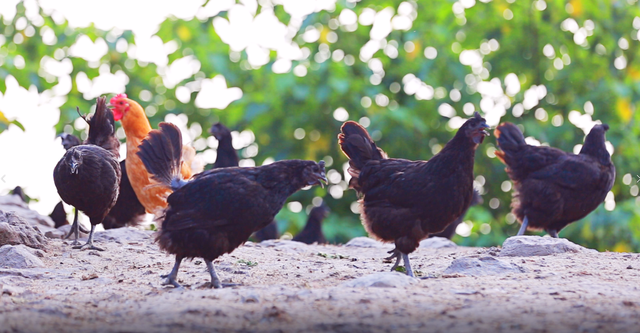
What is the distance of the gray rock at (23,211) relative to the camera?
353 inches

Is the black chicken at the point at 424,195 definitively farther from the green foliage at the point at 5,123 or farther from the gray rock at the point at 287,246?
the green foliage at the point at 5,123

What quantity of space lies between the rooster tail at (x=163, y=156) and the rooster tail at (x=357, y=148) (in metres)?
1.64

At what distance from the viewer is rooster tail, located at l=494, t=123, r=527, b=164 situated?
909cm

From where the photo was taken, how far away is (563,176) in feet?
28.1

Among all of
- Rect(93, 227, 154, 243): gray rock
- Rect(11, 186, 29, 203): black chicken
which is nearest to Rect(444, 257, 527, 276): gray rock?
Rect(93, 227, 154, 243): gray rock

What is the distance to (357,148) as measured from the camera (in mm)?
6789

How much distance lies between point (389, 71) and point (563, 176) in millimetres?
5487

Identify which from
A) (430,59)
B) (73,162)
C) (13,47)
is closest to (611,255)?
(73,162)

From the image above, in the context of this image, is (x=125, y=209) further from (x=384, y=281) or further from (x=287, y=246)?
(x=384, y=281)

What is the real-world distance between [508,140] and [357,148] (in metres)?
3.13

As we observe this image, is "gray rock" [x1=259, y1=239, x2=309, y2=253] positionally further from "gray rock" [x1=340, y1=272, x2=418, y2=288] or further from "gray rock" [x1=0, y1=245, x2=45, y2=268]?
"gray rock" [x1=340, y1=272, x2=418, y2=288]

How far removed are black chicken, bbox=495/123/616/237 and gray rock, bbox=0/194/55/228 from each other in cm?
592

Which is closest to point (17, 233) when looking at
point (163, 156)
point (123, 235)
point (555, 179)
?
point (123, 235)

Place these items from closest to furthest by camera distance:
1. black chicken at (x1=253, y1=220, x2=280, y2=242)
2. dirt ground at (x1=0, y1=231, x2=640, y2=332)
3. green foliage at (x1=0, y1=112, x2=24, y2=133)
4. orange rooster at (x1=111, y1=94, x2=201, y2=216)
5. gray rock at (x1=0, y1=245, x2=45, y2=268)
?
dirt ground at (x1=0, y1=231, x2=640, y2=332), gray rock at (x1=0, y1=245, x2=45, y2=268), orange rooster at (x1=111, y1=94, x2=201, y2=216), green foliage at (x1=0, y1=112, x2=24, y2=133), black chicken at (x1=253, y1=220, x2=280, y2=242)
